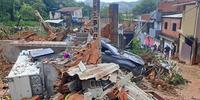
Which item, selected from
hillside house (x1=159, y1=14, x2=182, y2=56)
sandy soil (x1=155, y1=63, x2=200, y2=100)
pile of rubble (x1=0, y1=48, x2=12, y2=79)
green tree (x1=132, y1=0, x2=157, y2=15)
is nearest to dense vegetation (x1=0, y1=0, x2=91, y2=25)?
hillside house (x1=159, y1=14, x2=182, y2=56)

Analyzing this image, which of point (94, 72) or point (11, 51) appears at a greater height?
point (94, 72)

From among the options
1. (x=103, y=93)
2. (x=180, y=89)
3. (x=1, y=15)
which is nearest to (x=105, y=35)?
(x=180, y=89)

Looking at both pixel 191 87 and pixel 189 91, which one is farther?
pixel 191 87

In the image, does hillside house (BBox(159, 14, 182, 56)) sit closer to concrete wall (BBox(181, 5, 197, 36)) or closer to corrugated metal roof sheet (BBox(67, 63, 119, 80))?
concrete wall (BBox(181, 5, 197, 36))

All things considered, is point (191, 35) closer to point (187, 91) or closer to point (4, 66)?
point (187, 91)

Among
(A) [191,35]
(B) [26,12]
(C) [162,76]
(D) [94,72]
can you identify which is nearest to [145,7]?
(B) [26,12]

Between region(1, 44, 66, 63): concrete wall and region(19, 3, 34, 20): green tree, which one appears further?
region(19, 3, 34, 20): green tree

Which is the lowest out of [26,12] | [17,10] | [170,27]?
[170,27]

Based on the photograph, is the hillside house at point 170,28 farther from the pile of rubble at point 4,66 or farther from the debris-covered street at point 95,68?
the pile of rubble at point 4,66

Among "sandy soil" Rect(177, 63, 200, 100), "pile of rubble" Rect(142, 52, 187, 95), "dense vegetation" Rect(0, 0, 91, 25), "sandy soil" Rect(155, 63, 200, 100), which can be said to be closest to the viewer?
"sandy soil" Rect(155, 63, 200, 100)

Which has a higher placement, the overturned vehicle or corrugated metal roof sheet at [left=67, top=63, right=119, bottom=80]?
corrugated metal roof sheet at [left=67, top=63, right=119, bottom=80]

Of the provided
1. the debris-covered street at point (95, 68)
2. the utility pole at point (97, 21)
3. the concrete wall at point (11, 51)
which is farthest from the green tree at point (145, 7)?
the utility pole at point (97, 21)

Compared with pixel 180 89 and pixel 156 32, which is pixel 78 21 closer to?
pixel 156 32

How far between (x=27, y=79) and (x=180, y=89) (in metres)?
6.60
